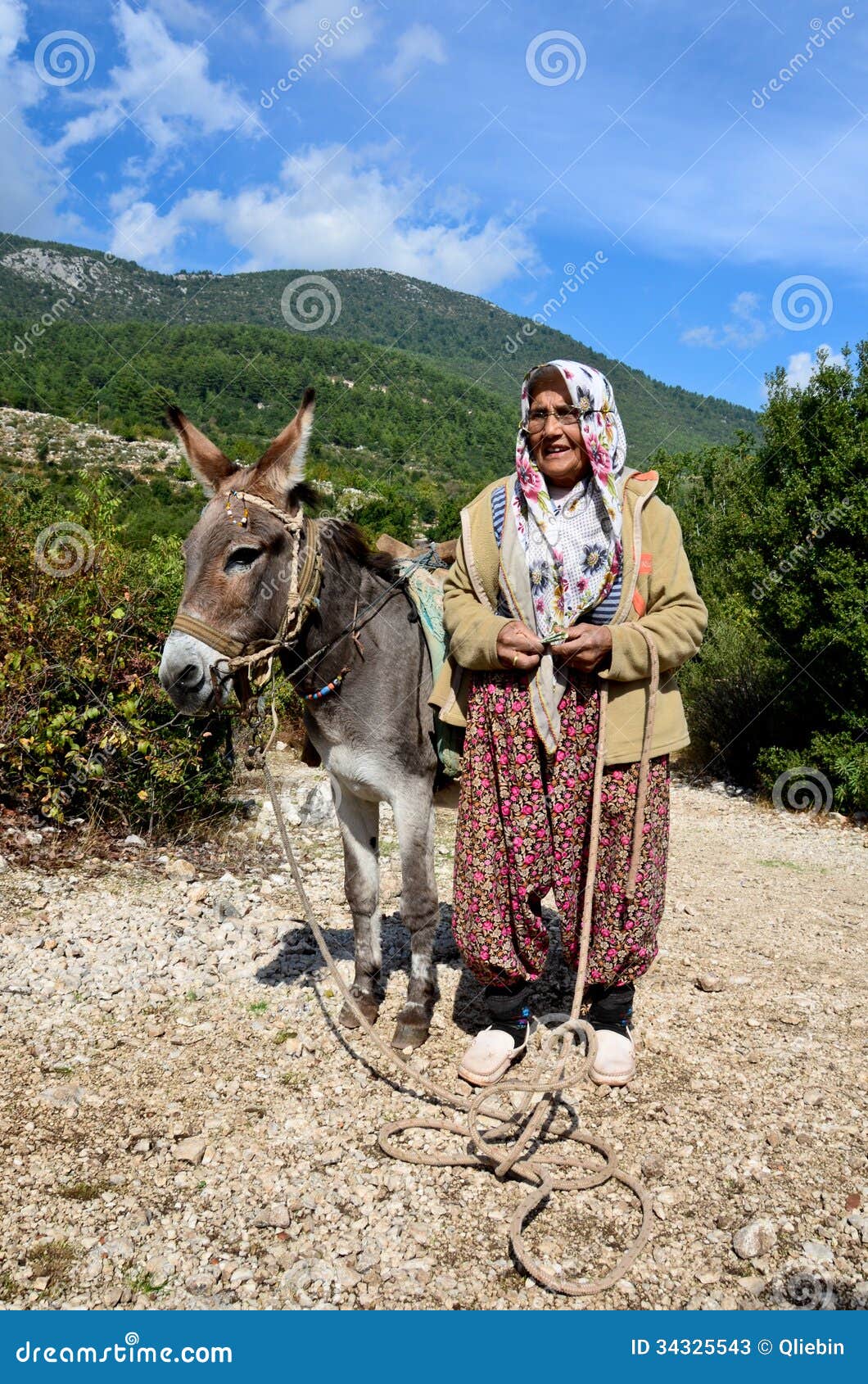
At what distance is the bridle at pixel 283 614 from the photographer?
105 inches

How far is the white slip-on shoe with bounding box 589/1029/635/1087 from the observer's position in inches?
123

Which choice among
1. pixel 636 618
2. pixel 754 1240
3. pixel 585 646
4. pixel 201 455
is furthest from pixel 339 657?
pixel 754 1240

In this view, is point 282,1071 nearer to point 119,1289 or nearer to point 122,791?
point 119,1289

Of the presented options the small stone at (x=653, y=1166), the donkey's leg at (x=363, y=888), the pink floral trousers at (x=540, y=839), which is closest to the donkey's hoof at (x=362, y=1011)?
the donkey's leg at (x=363, y=888)

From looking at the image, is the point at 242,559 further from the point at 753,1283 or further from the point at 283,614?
the point at 753,1283

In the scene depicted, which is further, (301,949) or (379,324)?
(379,324)

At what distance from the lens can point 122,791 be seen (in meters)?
5.44

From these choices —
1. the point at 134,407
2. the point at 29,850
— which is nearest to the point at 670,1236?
the point at 29,850

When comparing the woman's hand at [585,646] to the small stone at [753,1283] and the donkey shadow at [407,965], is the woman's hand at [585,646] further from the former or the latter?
the small stone at [753,1283]

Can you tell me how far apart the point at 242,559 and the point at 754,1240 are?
2.57 metres

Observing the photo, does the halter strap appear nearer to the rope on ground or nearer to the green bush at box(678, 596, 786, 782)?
the rope on ground

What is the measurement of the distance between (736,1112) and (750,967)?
144 centimetres

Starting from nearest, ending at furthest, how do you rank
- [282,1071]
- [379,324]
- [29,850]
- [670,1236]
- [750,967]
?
[670,1236]
[282,1071]
[750,967]
[29,850]
[379,324]

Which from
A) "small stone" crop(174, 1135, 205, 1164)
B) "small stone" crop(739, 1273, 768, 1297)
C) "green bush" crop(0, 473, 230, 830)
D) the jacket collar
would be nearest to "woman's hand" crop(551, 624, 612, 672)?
the jacket collar
